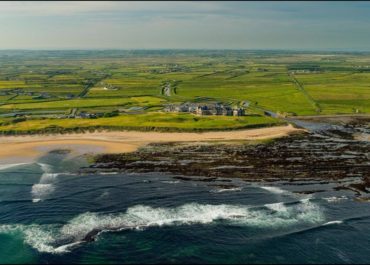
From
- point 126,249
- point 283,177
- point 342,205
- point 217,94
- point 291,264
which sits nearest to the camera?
point 291,264

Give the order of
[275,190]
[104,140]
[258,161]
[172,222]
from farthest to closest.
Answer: [104,140]
[258,161]
[275,190]
[172,222]

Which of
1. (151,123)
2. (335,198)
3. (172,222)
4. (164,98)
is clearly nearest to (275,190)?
(335,198)

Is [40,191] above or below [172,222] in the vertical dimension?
below

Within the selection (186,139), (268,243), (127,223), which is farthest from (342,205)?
(186,139)

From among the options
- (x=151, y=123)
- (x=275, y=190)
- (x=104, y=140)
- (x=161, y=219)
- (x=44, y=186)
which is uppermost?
(x=151, y=123)

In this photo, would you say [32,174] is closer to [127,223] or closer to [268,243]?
[127,223]

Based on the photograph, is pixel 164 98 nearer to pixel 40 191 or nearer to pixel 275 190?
pixel 40 191

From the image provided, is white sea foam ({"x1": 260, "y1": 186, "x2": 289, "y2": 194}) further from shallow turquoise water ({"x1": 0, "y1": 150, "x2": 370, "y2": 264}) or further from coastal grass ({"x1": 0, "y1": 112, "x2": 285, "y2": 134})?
coastal grass ({"x1": 0, "y1": 112, "x2": 285, "y2": 134})
